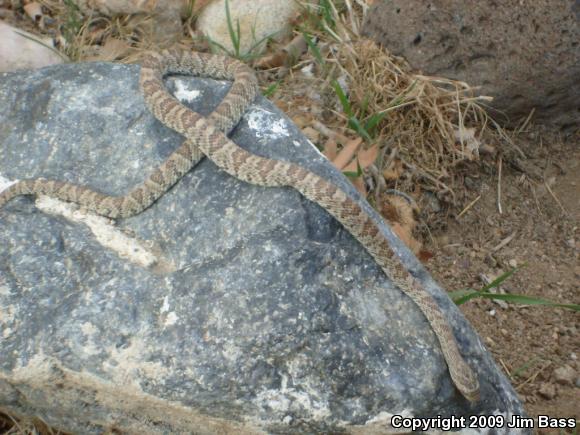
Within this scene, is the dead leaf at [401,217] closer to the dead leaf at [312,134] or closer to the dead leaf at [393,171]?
the dead leaf at [393,171]


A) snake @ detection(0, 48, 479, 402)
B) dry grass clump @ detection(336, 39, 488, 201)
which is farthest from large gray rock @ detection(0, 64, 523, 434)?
dry grass clump @ detection(336, 39, 488, 201)

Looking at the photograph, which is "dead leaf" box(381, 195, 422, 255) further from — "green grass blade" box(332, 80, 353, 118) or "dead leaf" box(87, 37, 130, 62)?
"dead leaf" box(87, 37, 130, 62)

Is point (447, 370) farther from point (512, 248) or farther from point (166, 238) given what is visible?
point (512, 248)

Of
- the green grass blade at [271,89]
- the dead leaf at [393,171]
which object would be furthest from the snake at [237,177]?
the dead leaf at [393,171]

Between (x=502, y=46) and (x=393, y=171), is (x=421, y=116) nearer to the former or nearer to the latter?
(x=393, y=171)

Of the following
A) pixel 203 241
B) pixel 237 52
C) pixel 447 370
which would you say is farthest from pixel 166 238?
pixel 237 52

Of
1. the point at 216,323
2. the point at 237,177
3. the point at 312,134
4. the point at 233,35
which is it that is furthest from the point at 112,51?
the point at 216,323
